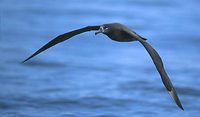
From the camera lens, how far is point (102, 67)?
11000mm

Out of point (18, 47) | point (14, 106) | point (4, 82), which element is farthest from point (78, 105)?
point (18, 47)

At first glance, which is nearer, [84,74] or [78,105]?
[78,105]

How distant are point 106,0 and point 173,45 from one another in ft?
9.30

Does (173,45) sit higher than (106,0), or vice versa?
(106,0)

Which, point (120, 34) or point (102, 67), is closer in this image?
point (120, 34)

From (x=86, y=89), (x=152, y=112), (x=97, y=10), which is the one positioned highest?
(x=97, y=10)

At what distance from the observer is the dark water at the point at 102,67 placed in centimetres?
923

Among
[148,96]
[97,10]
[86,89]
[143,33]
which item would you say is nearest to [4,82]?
[86,89]

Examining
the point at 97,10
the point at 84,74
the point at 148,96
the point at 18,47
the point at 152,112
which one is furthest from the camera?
the point at 97,10

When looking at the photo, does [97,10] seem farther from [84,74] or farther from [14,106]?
[14,106]

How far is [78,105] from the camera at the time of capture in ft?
30.4

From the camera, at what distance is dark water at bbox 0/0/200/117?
9.23 meters

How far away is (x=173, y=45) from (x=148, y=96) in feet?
Result: 7.59

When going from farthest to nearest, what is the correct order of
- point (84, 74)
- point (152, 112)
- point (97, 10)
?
point (97, 10) → point (84, 74) → point (152, 112)
